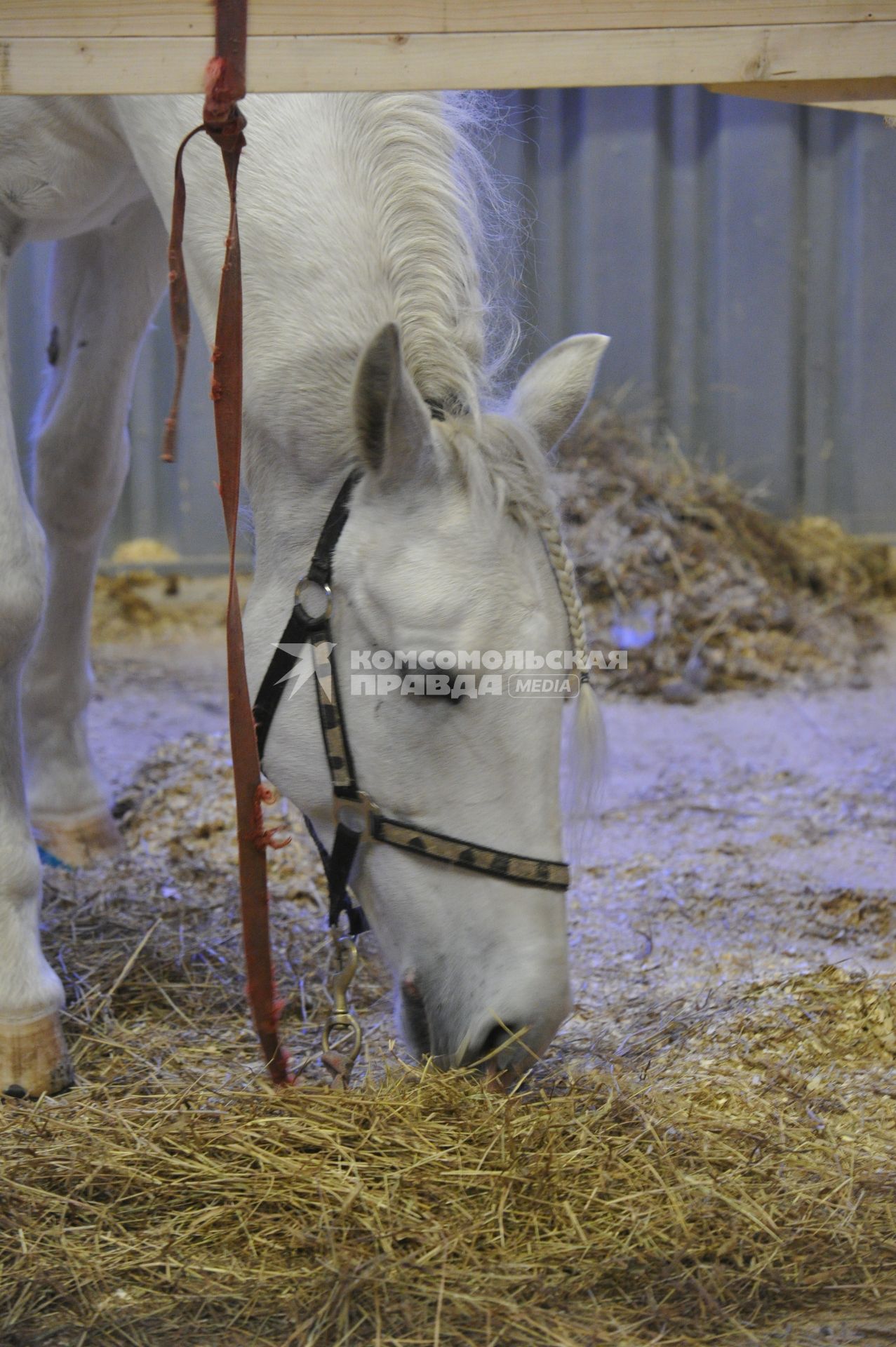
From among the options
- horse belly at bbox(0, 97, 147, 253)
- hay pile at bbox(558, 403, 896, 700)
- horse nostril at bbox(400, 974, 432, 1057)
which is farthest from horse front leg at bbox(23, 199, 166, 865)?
hay pile at bbox(558, 403, 896, 700)

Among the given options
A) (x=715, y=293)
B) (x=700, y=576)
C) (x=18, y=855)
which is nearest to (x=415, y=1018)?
(x=18, y=855)

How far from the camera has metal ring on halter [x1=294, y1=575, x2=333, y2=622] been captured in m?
1.70

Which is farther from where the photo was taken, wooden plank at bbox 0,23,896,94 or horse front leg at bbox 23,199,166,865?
horse front leg at bbox 23,199,166,865

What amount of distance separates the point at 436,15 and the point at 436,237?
0.36m

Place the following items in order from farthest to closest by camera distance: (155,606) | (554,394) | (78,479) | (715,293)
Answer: (715,293) < (155,606) < (78,479) < (554,394)

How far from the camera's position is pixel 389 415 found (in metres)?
1.57

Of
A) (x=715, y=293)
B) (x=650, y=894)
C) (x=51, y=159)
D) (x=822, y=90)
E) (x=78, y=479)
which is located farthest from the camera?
(x=715, y=293)

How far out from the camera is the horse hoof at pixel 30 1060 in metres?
1.85

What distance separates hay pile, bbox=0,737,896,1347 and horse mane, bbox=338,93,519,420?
927 millimetres

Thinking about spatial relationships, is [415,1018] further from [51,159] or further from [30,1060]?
[51,159]

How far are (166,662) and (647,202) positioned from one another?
2716 millimetres

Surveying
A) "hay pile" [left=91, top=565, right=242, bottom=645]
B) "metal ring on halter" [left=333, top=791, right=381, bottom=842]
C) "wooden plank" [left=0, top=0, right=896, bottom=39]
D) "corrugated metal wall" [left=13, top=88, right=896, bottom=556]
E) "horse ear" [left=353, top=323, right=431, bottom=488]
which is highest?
"corrugated metal wall" [left=13, top=88, right=896, bottom=556]

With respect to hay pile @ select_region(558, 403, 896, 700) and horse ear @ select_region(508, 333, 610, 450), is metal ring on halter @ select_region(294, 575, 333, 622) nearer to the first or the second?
horse ear @ select_region(508, 333, 610, 450)

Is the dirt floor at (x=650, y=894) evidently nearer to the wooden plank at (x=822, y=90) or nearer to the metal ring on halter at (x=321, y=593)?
the metal ring on halter at (x=321, y=593)
